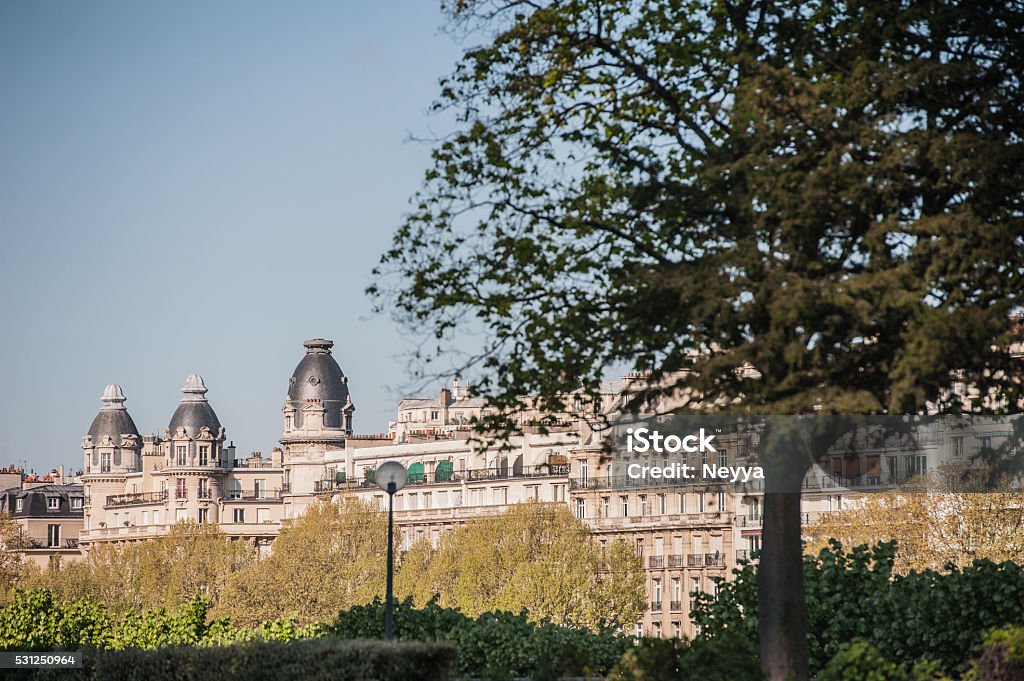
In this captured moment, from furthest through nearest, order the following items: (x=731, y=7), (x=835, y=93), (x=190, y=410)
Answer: (x=190, y=410) → (x=731, y=7) → (x=835, y=93)

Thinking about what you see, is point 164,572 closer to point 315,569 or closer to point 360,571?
point 315,569

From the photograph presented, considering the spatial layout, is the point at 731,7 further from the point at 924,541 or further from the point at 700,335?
the point at 924,541

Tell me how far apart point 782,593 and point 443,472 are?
120261mm

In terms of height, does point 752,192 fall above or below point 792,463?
above

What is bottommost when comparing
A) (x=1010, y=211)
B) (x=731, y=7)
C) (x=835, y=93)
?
(x=1010, y=211)

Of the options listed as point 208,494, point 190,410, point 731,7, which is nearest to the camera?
point 731,7

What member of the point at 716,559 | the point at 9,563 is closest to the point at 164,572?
the point at 9,563

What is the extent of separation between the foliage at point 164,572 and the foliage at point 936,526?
274 feet

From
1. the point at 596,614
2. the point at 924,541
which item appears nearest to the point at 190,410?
the point at 596,614

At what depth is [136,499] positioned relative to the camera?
190250mm

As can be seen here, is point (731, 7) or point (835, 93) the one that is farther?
point (731, 7)

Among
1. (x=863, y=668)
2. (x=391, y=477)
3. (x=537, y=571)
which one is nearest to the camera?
(x=863, y=668)

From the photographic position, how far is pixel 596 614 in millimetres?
93375

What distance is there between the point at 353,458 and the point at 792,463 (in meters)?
146
